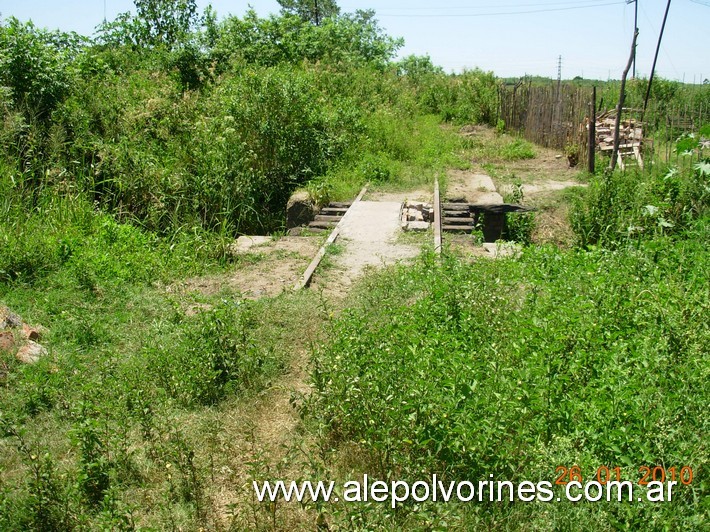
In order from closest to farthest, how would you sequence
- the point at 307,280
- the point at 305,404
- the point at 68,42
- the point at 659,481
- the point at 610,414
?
1. the point at 659,481
2. the point at 610,414
3. the point at 305,404
4. the point at 307,280
5. the point at 68,42

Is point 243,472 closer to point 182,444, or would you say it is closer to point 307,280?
point 182,444

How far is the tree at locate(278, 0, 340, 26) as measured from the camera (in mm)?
43969

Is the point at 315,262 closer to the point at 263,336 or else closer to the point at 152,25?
the point at 263,336

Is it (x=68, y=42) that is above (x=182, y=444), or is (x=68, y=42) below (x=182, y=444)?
above

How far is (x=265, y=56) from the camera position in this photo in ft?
62.5

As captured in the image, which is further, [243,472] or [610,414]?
[243,472]

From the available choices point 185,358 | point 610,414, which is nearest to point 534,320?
point 610,414

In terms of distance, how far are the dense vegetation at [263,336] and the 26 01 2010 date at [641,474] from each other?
0.06 metres

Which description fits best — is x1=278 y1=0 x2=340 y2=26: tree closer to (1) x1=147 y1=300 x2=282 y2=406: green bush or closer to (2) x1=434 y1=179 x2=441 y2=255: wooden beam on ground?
(2) x1=434 y1=179 x2=441 y2=255: wooden beam on ground

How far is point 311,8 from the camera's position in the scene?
4403 cm

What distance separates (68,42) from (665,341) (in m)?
15.8

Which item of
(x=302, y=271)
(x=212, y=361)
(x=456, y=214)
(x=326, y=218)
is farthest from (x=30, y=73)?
(x=212, y=361)

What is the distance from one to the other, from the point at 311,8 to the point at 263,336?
Answer: 138 ft

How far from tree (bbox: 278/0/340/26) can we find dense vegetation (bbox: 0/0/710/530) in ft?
111
